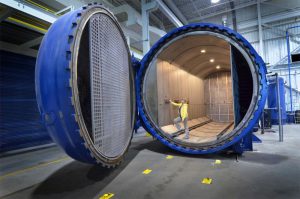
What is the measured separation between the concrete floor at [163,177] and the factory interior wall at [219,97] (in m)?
6.92

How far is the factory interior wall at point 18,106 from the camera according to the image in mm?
5898

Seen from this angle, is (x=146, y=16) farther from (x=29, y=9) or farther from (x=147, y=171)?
(x=147, y=171)

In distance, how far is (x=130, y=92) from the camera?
4355 mm

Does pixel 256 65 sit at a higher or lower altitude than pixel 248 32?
lower

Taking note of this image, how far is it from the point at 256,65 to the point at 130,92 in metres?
2.61

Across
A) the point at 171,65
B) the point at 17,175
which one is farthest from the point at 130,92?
the point at 171,65

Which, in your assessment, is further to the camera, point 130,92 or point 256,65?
point 130,92

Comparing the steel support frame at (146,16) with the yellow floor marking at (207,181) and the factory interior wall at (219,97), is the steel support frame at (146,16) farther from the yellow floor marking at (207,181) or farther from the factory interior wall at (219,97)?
the yellow floor marking at (207,181)

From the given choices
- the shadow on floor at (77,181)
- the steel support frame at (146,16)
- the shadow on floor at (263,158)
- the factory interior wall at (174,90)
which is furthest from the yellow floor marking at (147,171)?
the steel support frame at (146,16)

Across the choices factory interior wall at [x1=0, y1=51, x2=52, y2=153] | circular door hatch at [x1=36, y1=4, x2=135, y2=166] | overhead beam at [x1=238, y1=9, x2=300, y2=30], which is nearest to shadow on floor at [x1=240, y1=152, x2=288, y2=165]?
circular door hatch at [x1=36, y1=4, x2=135, y2=166]

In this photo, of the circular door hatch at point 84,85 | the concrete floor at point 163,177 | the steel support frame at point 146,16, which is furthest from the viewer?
the steel support frame at point 146,16

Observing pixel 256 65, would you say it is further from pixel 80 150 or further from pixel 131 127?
pixel 80 150

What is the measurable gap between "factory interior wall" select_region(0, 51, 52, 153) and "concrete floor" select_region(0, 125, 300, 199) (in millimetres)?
1530

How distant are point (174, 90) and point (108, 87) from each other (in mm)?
5299
